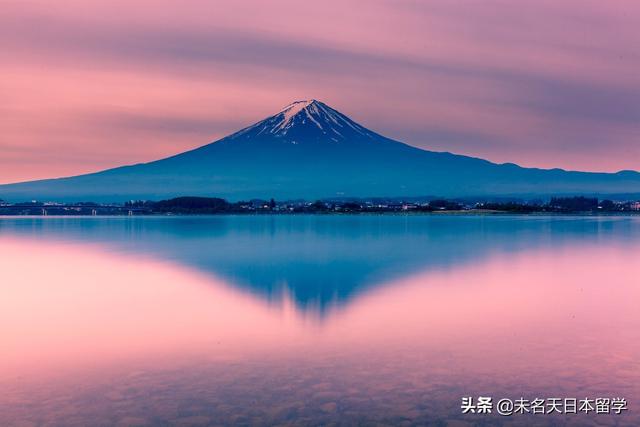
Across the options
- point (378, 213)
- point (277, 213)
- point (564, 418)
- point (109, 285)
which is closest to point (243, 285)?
point (109, 285)

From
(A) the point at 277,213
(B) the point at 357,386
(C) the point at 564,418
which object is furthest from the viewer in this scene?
(A) the point at 277,213

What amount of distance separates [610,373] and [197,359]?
588 cm

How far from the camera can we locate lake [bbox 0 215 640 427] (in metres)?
6.91

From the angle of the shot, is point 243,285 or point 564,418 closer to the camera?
point 564,418

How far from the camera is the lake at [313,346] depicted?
691 centimetres

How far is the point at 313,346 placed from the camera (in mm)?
10055

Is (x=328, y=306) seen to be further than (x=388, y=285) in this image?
No

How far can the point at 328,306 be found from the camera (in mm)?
14625

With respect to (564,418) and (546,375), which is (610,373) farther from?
(564,418)

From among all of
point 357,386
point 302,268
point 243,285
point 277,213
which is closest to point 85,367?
point 357,386

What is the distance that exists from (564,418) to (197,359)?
17.2ft

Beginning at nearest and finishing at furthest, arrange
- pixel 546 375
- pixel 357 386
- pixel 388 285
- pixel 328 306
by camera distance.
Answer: pixel 357 386
pixel 546 375
pixel 328 306
pixel 388 285

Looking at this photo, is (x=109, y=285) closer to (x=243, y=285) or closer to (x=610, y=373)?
(x=243, y=285)

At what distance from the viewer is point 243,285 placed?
19.3 meters
